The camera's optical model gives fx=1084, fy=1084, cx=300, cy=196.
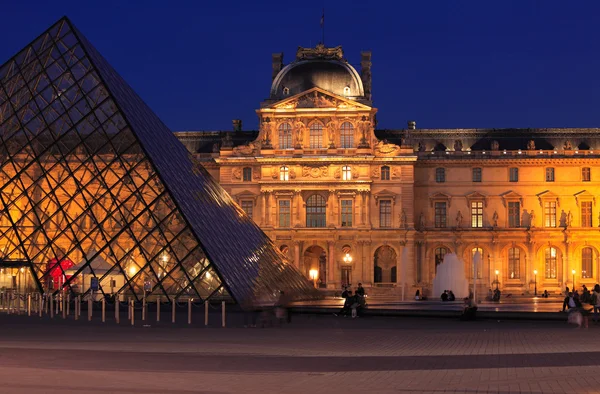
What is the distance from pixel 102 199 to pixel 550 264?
148 feet

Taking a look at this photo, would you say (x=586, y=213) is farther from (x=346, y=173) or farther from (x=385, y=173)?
(x=346, y=173)

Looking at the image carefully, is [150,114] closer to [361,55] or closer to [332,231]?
[332,231]

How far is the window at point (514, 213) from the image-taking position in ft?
227

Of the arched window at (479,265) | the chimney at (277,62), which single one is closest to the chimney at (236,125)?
the chimney at (277,62)

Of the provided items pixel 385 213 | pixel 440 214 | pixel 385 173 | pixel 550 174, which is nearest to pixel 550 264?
pixel 550 174

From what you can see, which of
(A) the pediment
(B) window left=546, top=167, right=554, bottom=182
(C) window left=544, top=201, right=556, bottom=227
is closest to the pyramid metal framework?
(A) the pediment

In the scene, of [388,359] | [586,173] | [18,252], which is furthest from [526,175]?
[388,359]

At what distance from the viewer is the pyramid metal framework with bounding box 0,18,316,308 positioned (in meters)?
27.4

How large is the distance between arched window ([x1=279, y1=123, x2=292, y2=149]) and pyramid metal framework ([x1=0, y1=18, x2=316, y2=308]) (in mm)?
33744

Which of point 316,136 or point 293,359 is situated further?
point 316,136

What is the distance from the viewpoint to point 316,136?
6712cm

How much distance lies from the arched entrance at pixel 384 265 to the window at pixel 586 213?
1227cm

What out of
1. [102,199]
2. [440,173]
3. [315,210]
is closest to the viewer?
[102,199]

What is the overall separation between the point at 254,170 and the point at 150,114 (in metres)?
34.7
